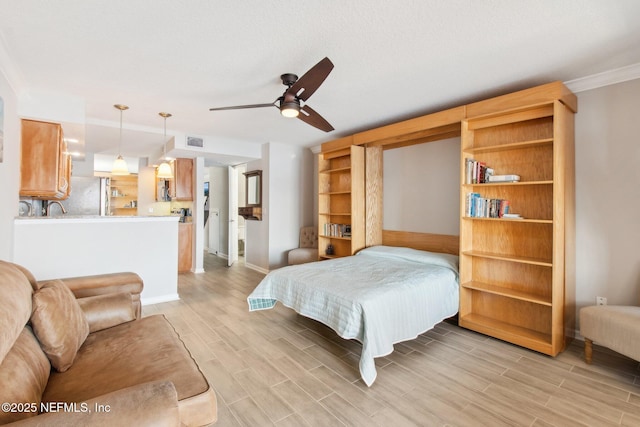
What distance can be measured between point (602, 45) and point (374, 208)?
9.18ft

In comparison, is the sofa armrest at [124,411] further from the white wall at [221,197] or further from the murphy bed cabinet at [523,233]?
the white wall at [221,197]

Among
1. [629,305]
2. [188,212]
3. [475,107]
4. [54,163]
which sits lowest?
[629,305]

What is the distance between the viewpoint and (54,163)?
3.23 m

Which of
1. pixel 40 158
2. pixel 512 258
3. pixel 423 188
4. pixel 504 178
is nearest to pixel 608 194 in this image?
pixel 504 178

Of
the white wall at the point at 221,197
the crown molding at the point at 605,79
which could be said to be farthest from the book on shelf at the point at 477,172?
the white wall at the point at 221,197

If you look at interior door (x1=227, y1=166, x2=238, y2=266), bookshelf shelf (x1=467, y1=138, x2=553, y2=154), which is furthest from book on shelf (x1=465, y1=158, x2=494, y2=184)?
interior door (x1=227, y1=166, x2=238, y2=266)

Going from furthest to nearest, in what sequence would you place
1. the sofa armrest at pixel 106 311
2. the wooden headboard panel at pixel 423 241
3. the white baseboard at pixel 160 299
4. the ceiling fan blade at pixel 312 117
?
1. the white baseboard at pixel 160 299
2. the wooden headboard panel at pixel 423 241
3. the ceiling fan blade at pixel 312 117
4. the sofa armrest at pixel 106 311

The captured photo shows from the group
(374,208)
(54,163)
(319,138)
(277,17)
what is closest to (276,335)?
(374,208)

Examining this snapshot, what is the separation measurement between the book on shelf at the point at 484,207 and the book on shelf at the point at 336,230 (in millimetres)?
1849

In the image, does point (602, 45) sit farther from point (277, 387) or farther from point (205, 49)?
point (277, 387)

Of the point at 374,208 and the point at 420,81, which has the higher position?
the point at 420,81

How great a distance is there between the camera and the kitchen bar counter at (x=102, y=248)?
3223 millimetres

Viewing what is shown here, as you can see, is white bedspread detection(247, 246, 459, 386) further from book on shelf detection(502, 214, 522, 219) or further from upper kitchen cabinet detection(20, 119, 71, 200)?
upper kitchen cabinet detection(20, 119, 71, 200)

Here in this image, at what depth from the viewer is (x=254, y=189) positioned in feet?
19.6
